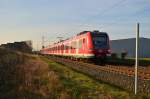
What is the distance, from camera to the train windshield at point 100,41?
1124 inches

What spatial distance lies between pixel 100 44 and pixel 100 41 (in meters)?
0.30

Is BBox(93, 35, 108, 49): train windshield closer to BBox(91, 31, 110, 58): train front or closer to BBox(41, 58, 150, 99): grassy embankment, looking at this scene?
BBox(91, 31, 110, 58): train front

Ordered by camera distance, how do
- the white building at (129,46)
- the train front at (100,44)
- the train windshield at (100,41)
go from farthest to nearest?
1. the white building at (129,46)
2. the train windshield at (100,41)
3. the train front at (100,44)

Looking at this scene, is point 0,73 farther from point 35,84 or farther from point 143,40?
point 143,40

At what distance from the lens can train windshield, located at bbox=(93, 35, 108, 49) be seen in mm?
28547

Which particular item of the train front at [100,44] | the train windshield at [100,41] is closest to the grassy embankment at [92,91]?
the train front at [100,44]

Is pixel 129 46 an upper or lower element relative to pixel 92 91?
upper

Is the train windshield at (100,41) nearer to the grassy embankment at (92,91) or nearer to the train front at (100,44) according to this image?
the train front at (100,44)

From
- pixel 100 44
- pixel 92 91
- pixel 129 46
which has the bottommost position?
pixel 92 91

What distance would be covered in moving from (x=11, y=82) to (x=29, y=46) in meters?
85.6

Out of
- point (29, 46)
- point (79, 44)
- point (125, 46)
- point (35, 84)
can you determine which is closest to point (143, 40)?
point (125, 46)

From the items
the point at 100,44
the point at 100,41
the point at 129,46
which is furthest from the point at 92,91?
the point at 129,46

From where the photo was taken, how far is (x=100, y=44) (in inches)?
1136

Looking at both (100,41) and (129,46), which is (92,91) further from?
(129,46)
